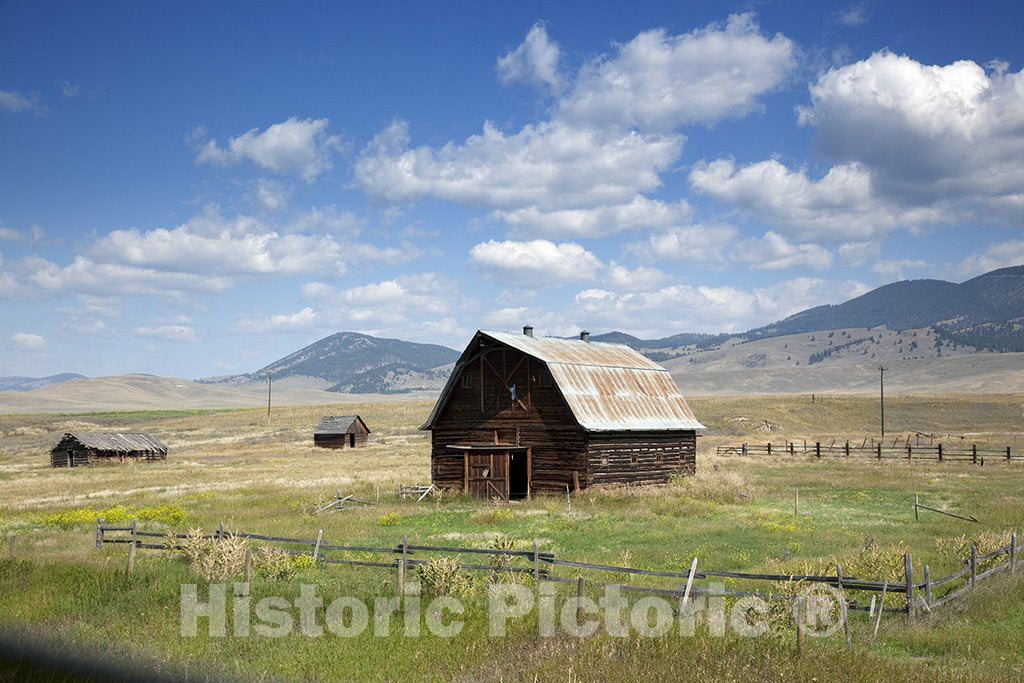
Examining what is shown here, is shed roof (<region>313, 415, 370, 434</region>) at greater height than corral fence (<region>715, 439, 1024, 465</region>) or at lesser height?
greater

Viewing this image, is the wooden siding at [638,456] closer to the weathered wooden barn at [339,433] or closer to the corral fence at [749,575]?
the corral fence at [749,575]

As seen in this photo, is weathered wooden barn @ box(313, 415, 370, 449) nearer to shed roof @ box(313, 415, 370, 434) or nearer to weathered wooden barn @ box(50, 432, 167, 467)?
shed roof @ box(313, 415, 370, 434)

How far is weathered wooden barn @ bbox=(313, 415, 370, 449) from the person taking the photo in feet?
257

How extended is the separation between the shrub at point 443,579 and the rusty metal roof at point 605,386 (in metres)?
19.2

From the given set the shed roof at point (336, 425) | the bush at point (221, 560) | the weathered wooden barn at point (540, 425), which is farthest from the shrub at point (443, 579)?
the shed roof at point (336, 425)

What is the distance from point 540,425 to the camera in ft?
116

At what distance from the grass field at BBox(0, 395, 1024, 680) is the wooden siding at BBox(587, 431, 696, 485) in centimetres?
110

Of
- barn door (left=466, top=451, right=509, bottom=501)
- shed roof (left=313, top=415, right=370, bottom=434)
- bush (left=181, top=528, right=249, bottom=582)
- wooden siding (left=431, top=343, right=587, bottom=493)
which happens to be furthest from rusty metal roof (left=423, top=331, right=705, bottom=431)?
shed roof (left=313, top=415, right=370, bottom=434)

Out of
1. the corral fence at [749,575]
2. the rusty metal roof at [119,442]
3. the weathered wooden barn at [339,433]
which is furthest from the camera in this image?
the weathered wooden barn at [339,433]

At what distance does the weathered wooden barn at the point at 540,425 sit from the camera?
34.8 metres

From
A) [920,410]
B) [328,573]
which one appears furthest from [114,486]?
[920,410]

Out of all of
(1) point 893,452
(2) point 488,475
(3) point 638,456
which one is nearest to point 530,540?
(2) point 488,475

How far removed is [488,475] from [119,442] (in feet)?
140

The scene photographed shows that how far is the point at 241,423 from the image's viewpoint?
11244cm
